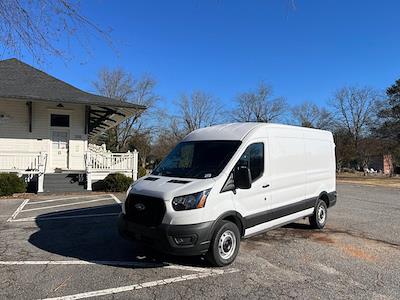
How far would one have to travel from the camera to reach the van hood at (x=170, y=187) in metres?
5.36

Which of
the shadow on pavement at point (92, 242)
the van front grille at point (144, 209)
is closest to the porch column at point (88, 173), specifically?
the shadow on pavement at point (92, 242)

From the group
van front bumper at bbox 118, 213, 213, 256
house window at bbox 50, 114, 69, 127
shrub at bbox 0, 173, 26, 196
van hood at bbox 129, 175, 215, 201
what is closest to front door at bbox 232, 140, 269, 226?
van hood at bbox 129, 175, 215, 201

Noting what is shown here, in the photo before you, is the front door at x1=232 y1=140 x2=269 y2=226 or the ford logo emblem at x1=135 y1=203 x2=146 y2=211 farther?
the front door at x1=232 y1=140 x2=269 y2=226

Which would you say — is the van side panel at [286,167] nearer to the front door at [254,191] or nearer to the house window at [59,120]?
the front door at [254,191]

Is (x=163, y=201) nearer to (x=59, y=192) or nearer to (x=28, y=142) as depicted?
(x=59, y=192)

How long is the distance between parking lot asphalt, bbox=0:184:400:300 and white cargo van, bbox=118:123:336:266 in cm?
44

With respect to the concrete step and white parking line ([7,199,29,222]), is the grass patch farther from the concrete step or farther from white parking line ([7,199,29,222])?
white parking line ([7,199,29,222])

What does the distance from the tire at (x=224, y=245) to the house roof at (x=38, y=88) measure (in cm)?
1338

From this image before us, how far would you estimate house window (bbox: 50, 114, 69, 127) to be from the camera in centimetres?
1850

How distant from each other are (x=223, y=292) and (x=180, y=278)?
74 centimetres

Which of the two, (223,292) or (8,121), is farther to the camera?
(8,121)

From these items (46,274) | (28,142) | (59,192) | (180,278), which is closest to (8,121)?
(28,142)

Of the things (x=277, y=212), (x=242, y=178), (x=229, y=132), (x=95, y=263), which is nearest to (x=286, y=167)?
(x=277, y=212)

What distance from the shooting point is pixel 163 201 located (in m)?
5.38
